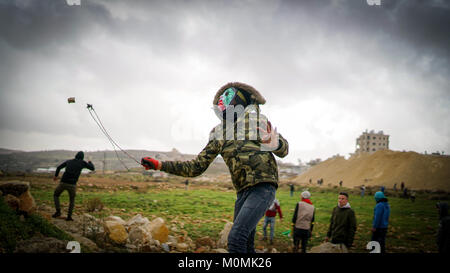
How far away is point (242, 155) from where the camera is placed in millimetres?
2865

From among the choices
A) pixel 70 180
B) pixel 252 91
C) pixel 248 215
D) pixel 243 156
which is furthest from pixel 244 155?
pixel 70 180

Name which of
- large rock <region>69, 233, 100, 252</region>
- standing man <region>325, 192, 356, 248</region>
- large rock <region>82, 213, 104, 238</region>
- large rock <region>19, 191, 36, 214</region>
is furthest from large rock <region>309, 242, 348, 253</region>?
large rock <region>19, 191, 36, 214</region>

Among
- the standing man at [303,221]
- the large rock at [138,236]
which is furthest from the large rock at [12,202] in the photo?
the standing man at [303,221]

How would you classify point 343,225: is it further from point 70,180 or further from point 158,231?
point 70,180

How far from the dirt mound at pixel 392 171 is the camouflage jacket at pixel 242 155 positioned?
55365mm

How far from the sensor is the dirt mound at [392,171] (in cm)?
5194

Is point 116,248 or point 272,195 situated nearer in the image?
point 272,195

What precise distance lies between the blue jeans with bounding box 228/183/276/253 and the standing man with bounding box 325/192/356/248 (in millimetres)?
4312

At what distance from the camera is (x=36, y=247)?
4.10m

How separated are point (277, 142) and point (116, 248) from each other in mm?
5306

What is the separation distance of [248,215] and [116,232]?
16.9 ft
